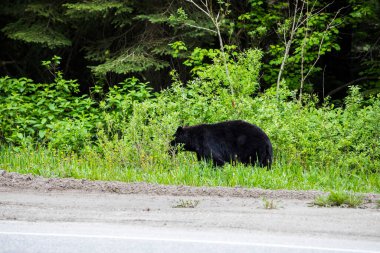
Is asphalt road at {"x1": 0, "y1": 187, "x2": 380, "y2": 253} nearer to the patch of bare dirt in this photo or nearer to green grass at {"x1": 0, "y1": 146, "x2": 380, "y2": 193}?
the patch of bare dirt

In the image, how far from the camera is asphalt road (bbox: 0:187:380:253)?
608 centimetres

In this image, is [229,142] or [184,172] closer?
[184,172]

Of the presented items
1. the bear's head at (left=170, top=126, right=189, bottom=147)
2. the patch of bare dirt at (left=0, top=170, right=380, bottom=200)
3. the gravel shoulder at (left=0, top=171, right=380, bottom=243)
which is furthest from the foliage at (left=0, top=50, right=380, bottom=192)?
the gravel shoulder at (left=0, top=171, right=380, bottom=243)

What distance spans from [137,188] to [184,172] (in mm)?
1526

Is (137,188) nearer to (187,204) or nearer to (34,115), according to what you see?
(187,204)

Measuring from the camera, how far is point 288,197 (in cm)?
941

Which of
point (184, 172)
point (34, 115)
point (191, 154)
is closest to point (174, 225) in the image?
point (184, 172)

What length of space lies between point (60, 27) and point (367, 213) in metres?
12.8

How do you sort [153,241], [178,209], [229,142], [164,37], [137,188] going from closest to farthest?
[153,241], [178,209], [137,188], [229,142], [164,37]

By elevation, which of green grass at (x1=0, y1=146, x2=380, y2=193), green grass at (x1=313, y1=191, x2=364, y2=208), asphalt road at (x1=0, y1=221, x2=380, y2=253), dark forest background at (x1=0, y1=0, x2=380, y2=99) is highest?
dark forest background at (x1=0, y1=0, x2=380, y2=99)

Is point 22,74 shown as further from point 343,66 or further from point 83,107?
point 343,66

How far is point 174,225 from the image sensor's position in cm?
719

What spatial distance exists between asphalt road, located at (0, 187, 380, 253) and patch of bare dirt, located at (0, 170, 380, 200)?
1.21 ft

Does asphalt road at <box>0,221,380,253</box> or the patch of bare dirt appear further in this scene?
the patch of bare dirt
